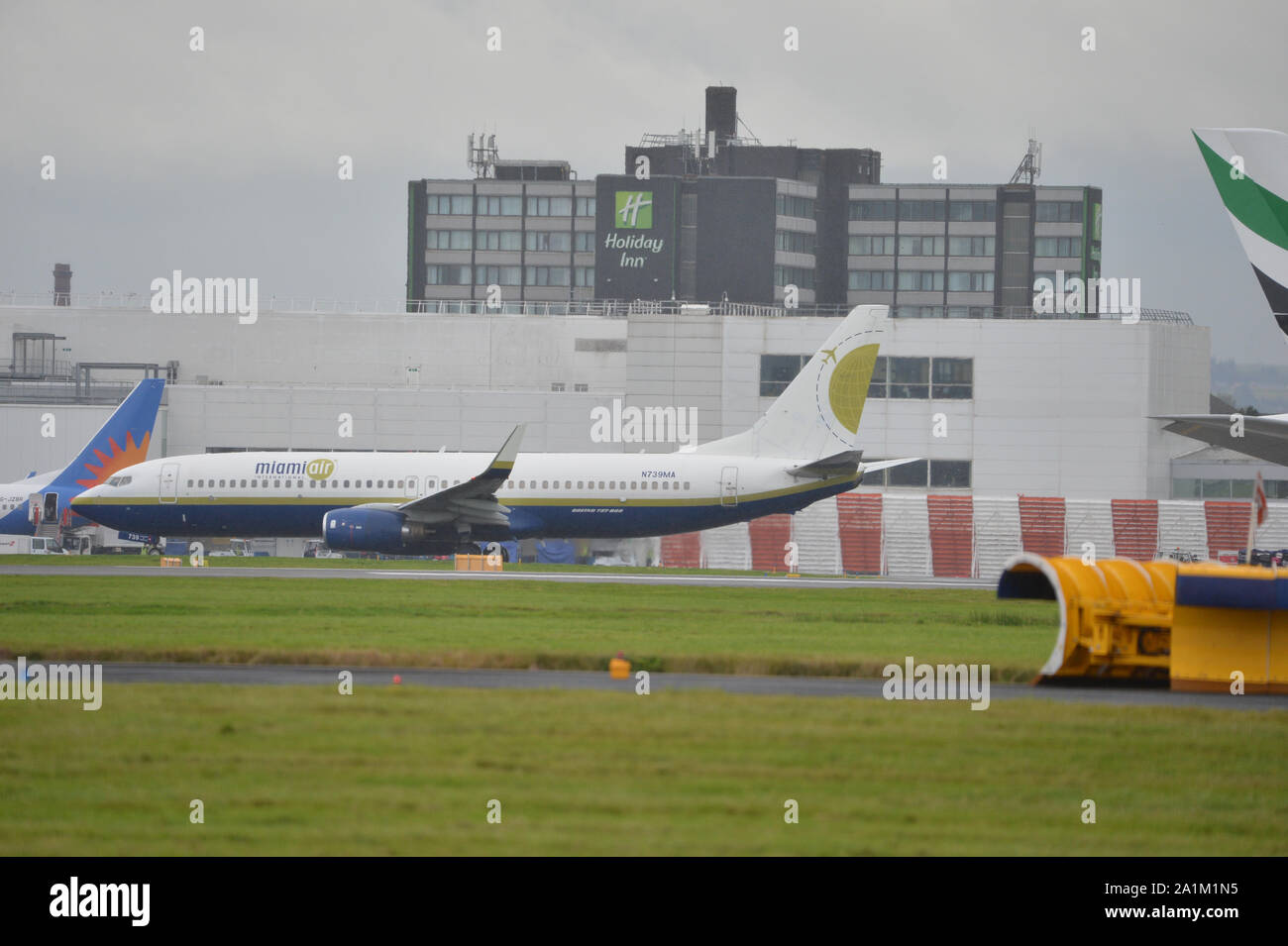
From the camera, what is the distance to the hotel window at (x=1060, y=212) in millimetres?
164750

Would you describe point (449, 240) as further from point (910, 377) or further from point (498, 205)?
point (910, 377)

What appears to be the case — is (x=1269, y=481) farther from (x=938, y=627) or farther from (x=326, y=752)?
(x=326, y=752)

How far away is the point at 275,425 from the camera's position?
278ft

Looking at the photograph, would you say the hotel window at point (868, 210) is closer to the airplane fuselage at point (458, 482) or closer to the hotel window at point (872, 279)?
the hotel window at point (872, 279)

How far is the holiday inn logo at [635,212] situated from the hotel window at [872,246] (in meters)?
26.6

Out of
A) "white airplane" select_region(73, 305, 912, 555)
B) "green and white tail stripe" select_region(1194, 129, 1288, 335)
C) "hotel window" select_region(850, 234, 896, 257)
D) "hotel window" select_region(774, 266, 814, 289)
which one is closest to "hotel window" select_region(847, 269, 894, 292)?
"hotel window" select_region(850, 234, 896, 257)

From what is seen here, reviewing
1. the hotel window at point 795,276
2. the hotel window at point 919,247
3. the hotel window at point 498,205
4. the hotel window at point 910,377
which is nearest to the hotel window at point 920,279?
the hotel window at point 919,247

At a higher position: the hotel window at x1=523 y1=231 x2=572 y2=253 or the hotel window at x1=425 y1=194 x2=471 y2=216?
the hotel window at x1=425 y1=194 x2=471 y2=216

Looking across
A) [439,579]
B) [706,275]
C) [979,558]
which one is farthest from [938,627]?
[706,275]

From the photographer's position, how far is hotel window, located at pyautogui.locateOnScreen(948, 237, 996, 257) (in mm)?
165000

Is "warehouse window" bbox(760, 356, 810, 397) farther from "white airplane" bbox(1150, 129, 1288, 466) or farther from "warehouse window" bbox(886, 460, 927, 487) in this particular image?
"white airplane" bbox(1150, 129, 1288, 466)

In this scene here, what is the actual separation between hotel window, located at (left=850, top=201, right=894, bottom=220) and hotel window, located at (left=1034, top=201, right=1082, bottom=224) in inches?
595
